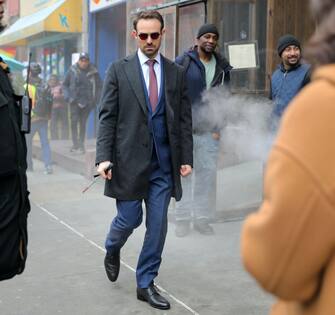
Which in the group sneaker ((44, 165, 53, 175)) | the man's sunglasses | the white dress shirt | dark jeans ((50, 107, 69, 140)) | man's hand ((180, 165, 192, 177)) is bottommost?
sneaker ((44, 165, 53, 175))

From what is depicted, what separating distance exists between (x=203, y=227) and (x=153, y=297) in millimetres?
1960

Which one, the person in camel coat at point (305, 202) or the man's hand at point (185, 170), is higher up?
the person in camel coat at point (305, 202)

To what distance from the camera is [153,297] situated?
3818mm

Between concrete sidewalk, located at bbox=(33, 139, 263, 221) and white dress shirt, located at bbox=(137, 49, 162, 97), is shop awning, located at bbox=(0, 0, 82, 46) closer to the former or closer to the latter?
concrete sidewalk, located at bbox=(33, 139, 263, 221)

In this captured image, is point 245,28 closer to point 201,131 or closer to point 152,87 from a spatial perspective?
point 201,131

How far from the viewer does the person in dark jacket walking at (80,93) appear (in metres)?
10.7

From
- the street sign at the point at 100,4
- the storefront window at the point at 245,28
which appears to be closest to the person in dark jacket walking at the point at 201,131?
the storefront window at the point at 245,28

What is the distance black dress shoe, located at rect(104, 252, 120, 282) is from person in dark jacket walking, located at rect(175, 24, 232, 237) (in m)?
1.53

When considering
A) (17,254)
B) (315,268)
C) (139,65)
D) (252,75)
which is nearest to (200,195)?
(252,75)

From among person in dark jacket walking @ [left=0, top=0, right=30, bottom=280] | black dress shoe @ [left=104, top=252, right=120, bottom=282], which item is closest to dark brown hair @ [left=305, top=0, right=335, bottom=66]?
person in dark jacket walking @ [left=0, top=0, right=30, bottom=280]

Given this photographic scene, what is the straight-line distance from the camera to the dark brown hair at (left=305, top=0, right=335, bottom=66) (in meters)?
1.21

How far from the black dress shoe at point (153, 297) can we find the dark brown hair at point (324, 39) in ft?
9.19

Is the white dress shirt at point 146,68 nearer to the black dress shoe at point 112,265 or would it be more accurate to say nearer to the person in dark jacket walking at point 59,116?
the black dress shoe at point 112,265

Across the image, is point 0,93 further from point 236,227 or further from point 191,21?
point 191,21
